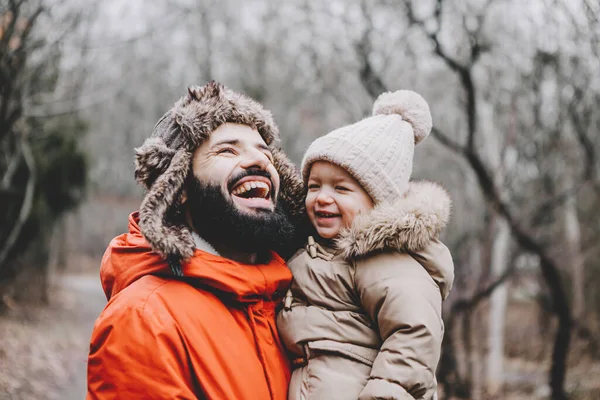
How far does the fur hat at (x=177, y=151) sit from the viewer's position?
→ 6.81 ft

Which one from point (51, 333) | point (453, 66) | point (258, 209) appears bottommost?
point (51, 333)

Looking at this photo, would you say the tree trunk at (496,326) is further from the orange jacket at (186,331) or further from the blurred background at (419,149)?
the orange jacket at (186,331)

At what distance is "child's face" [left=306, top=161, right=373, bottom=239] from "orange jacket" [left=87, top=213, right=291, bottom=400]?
1.09ft

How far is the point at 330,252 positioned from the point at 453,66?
454 cm

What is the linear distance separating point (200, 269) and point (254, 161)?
0.53 meters

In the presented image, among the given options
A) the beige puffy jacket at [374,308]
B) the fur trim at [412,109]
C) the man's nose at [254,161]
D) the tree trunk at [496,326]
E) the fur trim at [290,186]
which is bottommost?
the tree trunk at [496,326]

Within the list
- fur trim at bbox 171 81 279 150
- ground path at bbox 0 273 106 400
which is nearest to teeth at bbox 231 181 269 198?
fur trim at bbox 171 81 279 150

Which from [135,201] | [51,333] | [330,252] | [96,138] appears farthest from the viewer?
[135,201]

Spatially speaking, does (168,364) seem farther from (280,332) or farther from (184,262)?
(280,332)

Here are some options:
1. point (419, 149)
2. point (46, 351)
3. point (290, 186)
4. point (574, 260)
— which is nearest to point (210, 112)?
point (290, 186)

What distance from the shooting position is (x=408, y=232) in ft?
7.41

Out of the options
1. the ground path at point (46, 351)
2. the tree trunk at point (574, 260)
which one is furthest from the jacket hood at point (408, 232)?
the tree trunk at point (574, 260)

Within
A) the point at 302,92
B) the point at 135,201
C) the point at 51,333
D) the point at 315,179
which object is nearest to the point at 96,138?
the point at 135,201

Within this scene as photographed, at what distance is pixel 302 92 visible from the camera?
15.8 m
